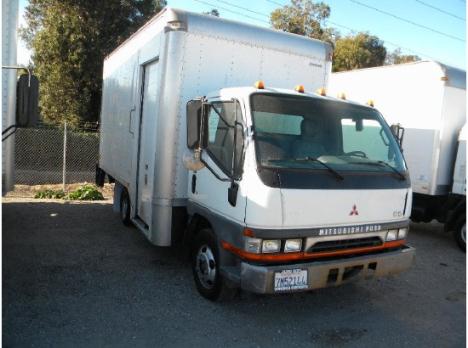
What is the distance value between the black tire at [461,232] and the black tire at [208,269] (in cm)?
490

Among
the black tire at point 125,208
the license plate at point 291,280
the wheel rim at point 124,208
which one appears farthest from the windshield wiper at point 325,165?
the wheel rim at point 124,208

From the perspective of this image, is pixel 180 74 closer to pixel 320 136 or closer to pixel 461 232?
pixel 320 136

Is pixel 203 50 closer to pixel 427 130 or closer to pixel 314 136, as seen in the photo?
pixel 314 136

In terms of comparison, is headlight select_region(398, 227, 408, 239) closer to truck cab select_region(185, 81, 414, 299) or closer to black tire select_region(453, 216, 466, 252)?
truck cab select_region(185, 81, 414, 299)

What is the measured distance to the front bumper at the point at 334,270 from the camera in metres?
3.61

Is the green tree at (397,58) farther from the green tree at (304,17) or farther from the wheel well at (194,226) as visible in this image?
the wheel well at (194,226)

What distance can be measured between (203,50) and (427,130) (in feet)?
15.7

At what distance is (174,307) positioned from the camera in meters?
4.34

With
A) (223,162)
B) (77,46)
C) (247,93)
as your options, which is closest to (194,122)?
(223,162)

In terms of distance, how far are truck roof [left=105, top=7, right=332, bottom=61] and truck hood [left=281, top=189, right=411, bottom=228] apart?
2167mm

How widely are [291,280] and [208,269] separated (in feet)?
3.48

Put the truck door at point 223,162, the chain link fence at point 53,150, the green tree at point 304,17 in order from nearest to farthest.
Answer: the truck door at point 223,162 < the chain link fence at point 53,150 < the green tree at point 304,17

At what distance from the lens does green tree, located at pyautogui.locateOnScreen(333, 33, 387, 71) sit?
29.5 meters

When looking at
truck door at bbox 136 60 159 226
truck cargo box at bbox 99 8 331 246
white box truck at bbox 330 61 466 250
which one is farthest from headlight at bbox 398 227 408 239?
white box truck at bbox 330 61 466 250
